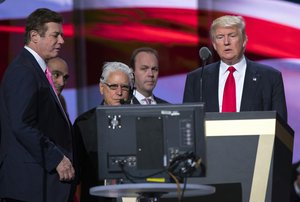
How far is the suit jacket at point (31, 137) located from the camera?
5.07 m

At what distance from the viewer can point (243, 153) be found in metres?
4.95

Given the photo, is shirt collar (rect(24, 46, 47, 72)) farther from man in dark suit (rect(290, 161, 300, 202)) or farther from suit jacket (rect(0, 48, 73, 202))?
man in dark suit (rect(290, 161, 300, 202))

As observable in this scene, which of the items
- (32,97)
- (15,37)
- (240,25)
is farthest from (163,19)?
(32,97)

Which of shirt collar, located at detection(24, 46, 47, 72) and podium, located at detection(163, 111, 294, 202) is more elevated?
shirt collar, located at detection(24, 46, 47, 72)

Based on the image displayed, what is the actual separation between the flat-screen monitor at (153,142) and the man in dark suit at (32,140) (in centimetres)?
56

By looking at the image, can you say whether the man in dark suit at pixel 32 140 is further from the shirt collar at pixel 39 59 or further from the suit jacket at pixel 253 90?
the suit jacket at pixel 253 90

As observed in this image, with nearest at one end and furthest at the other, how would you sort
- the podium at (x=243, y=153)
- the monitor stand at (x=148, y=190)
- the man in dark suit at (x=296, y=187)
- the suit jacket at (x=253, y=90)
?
the monitor stand at (x=148, y=190) < the podium at (x=243, y=153) < the suit jacket at (x=253, y=90) < the man in dark suit at (x=296, y=187)

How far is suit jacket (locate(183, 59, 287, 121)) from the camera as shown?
5711 mm

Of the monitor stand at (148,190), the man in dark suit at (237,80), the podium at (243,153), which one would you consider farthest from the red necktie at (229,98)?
the monitor stand at (148,190)

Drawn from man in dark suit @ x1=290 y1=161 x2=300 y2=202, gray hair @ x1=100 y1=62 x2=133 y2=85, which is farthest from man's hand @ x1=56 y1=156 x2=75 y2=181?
man in dark suit @ x1=290 y1=161 x2=300 y2=202

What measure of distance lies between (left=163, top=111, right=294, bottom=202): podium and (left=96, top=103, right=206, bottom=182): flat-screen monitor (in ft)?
1.22

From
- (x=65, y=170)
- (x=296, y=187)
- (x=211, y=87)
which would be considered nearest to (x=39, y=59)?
(x=65, y=170)

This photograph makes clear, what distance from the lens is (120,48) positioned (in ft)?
26.8

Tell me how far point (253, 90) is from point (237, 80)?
164mm
